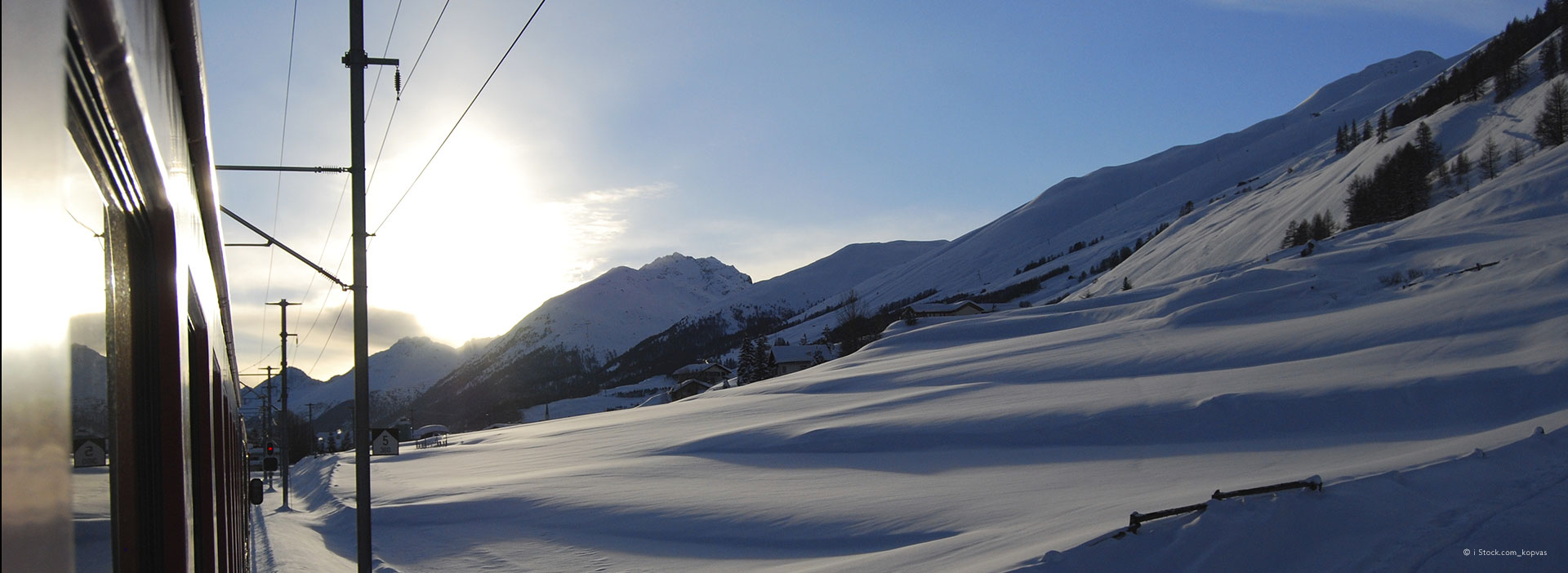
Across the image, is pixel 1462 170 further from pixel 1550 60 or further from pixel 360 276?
pixel 360 276

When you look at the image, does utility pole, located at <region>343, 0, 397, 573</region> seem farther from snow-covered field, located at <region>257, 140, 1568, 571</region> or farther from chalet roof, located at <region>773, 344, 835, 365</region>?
chalet roof, located at <region>773, 344, 835, 365</region>

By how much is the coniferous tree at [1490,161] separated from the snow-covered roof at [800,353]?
51.8 meters

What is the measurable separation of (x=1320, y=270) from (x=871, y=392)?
921 inches

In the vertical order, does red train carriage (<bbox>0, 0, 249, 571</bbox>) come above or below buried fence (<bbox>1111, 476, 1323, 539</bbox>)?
above

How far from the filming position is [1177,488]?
44.1ft

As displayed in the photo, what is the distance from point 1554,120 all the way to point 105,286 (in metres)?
84.8

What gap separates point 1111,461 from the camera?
17.9 metres

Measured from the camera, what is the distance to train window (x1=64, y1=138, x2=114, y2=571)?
126 cm

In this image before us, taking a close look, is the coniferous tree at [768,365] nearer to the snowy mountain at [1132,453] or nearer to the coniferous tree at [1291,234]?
the snowy mountain at [1132,453]

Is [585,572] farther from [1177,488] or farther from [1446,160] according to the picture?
[1446,160]

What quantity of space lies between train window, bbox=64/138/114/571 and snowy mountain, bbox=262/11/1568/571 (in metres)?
9.18

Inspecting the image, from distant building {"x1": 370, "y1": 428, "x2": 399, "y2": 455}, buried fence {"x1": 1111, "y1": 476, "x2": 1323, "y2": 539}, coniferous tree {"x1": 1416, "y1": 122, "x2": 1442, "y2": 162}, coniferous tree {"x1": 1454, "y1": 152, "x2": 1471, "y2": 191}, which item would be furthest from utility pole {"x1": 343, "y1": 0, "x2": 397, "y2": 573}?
coniferous tree {"x1": 1416, "y1": 122, "x2": 1442, "y2": 162}

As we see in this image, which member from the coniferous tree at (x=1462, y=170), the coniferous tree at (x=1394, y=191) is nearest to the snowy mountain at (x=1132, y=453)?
the coniferous tree at (x=1394, y=191)

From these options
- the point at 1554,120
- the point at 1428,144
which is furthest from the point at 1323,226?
the point at 1428,144
